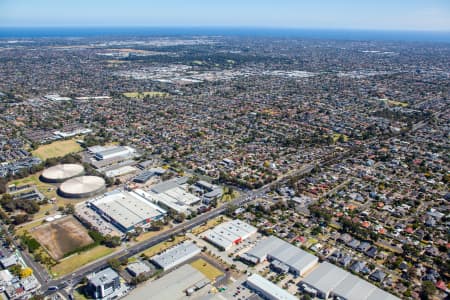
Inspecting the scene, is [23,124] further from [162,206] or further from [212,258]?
[212,258]

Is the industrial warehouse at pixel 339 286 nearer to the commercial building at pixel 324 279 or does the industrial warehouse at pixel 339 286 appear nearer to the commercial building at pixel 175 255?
the commercial building at pixel 324 279

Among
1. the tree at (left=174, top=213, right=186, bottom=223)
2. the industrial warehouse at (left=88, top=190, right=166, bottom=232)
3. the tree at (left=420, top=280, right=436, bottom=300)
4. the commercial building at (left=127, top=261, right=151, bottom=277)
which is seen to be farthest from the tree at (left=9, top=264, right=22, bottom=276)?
the tree at (left=420, top=280, right=436, bottom=300)

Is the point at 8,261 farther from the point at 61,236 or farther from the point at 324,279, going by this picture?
the point at 324,279

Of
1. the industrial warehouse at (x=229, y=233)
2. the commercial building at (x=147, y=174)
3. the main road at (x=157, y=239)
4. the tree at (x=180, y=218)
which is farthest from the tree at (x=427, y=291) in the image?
the commercial building at (x=147, y=174)

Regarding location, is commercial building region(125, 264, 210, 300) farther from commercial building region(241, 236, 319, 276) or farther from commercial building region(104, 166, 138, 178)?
commercial building region(104, 166, 138, 178)

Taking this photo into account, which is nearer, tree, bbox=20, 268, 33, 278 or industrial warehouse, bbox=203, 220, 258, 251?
tree, bbox=20, 268, 33, 278

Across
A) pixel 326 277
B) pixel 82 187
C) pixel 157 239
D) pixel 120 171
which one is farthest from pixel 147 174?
pixel 326 277
